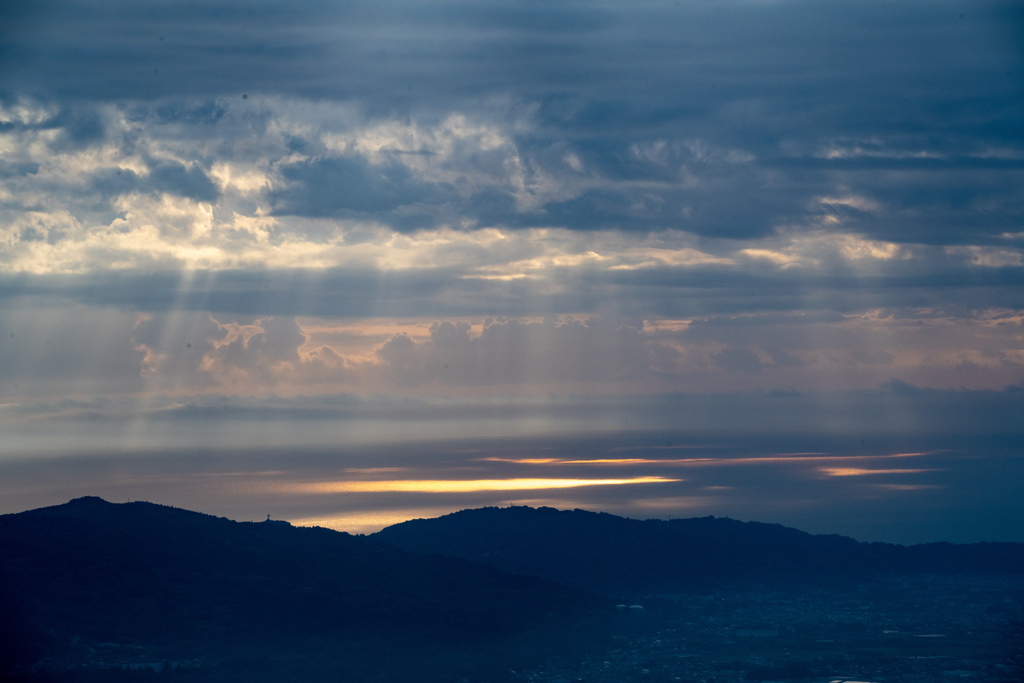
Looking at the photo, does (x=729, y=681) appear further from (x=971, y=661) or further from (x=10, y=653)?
(x=10, y=653)

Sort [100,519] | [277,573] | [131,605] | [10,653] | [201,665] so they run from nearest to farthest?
1. [10,653]
2. [201,665]
3. [131,605]
4. [100,519]
5. [277,573]

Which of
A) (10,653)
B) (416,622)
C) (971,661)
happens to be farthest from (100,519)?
(971,661)

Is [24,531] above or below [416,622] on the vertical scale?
above

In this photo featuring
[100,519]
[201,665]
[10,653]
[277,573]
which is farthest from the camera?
[277,573]

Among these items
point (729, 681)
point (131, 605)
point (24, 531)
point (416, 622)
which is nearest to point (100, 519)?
point (24, 531)

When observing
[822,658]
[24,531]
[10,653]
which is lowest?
[822,658]

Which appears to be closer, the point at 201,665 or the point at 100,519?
the point at 201,665

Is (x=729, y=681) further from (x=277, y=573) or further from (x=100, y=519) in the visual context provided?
(x=100, y=519)
